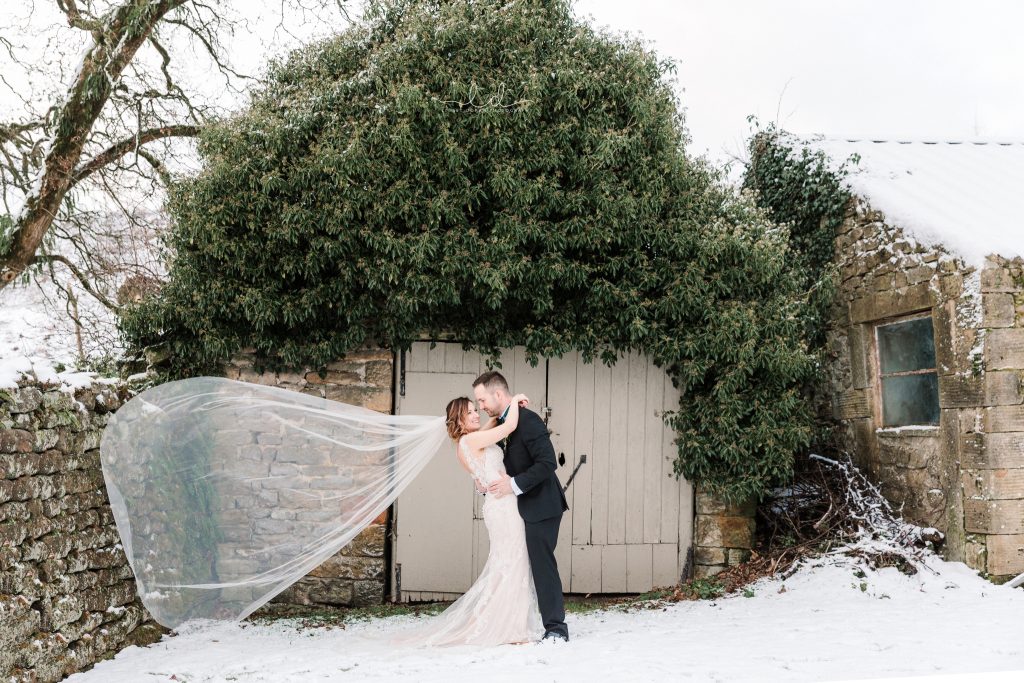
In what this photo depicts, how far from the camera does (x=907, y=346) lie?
7312 millimetres

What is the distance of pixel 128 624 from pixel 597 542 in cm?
382

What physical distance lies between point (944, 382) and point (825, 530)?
163 centimetres

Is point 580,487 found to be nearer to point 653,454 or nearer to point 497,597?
point 653,454

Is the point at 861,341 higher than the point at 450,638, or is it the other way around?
the point at 861,341

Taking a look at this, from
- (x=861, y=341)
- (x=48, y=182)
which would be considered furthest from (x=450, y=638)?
(x=48, y=182)

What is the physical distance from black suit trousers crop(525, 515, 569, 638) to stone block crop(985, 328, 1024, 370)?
3.75 meters

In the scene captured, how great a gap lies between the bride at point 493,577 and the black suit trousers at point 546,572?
0.26 ft

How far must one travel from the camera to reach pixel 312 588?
7.02 metres

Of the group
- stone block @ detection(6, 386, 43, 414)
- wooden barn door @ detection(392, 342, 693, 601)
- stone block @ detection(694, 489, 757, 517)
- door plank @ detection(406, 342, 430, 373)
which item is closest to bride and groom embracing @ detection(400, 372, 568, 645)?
wooden barn door @ detection(392, 342, 693, 601)

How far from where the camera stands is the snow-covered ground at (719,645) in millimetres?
4664

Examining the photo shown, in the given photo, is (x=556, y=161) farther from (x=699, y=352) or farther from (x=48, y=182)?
(x=48, y=182)

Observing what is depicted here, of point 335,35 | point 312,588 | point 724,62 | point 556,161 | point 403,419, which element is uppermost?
point 724,62

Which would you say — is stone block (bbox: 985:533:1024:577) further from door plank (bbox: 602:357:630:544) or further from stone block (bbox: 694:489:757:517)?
door plank (bbox: 602:357:630:544)

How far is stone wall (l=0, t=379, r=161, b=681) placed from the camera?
14.5ft
